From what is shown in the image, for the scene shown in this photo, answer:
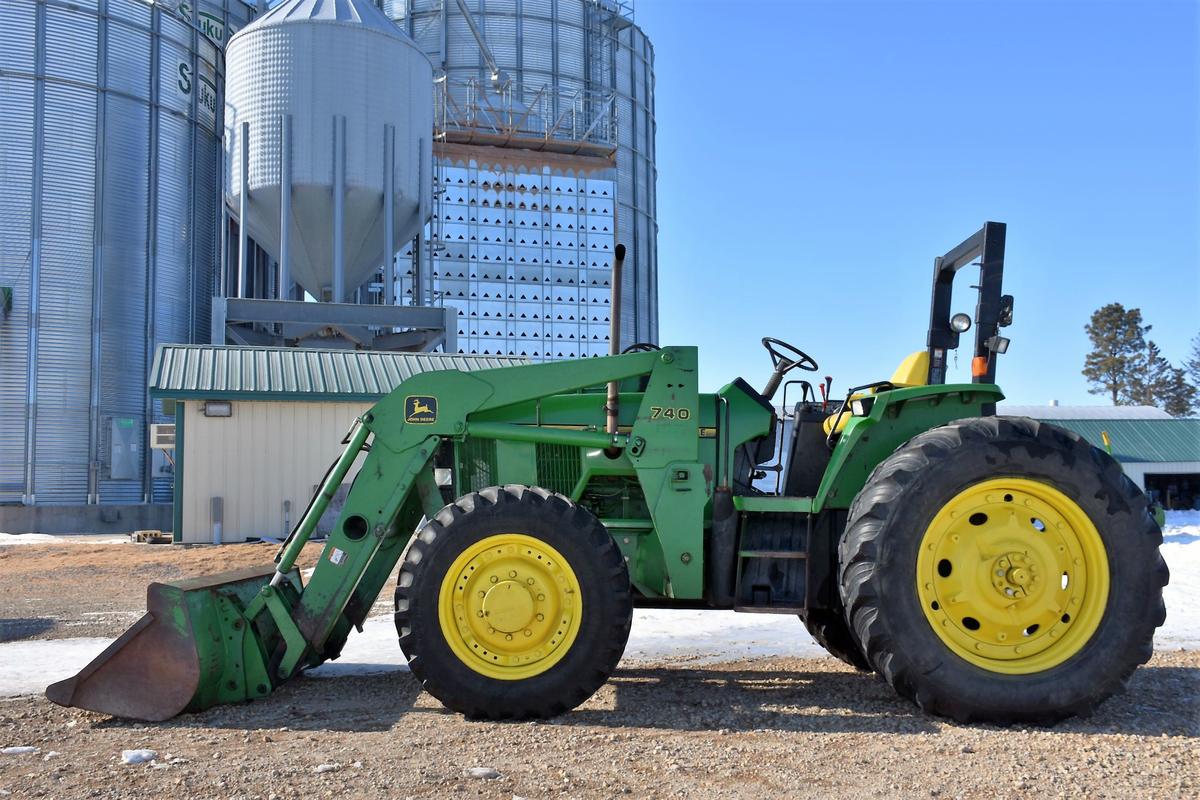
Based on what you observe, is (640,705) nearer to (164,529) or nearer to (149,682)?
(149,682)

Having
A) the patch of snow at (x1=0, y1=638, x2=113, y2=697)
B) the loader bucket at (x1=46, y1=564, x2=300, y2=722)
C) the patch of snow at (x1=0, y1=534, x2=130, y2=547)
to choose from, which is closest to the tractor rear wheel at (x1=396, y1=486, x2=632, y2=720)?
the loader bucket at (x1=46, y1=564, x2=300, y2=722)

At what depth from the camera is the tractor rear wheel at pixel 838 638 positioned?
617 cm

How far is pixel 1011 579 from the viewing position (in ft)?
16.3

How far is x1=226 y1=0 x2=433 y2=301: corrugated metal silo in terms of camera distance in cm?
2194

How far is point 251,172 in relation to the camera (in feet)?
72.9

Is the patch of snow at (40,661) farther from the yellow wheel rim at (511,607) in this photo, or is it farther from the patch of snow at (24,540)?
the patch of snow at (24,540)

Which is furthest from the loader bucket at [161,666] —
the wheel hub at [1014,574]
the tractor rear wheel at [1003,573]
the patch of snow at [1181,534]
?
the patch of snow at [1181,534]

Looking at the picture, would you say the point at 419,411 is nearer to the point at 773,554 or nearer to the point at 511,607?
the point at 511,607

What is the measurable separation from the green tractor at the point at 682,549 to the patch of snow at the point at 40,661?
1309mm

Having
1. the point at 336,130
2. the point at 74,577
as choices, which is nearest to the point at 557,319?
the point at 336,130

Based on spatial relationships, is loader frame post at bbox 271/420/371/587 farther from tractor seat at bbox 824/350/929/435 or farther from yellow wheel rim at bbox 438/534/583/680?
tractor seat at bbox 824/350/929/435

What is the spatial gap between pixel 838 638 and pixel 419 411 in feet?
9.58

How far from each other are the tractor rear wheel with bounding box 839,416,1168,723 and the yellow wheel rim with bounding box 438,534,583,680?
54.6 inches

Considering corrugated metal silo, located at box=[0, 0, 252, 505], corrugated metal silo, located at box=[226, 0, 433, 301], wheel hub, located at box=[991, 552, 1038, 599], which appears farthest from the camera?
corrugated metal silo, located at box=[0, 0, 252, 505]
